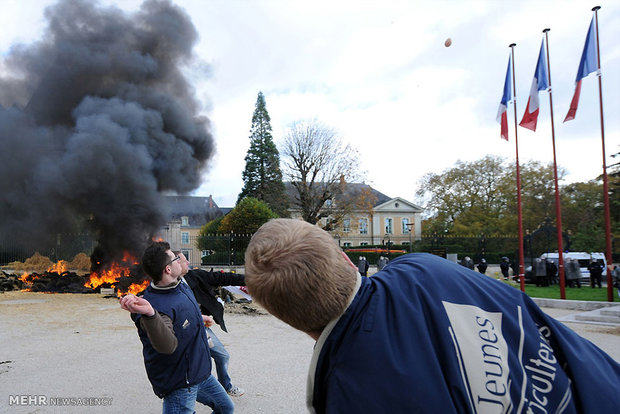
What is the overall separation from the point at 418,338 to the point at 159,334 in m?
1.84

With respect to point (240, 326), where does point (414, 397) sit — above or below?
above

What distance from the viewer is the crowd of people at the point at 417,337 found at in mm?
983

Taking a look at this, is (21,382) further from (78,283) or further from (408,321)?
(78,283)

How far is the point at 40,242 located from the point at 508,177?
38.3m

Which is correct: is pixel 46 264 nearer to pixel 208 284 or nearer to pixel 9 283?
pixel 9 283

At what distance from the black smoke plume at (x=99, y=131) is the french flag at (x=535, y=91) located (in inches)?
591

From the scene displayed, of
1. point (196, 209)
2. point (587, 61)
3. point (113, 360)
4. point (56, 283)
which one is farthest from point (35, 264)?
point (196, 209)

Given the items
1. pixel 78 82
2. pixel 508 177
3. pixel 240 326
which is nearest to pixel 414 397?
pixel 240 326

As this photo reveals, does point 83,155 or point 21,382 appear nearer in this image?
point 21,382

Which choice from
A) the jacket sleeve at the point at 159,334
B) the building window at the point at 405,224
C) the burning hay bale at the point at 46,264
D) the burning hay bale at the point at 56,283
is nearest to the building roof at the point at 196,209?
the building window at the point at 405,224

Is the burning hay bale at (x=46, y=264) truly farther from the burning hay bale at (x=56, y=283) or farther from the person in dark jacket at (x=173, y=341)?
the person in dark jacket at (x=173, y=341)

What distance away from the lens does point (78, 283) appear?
16.7m

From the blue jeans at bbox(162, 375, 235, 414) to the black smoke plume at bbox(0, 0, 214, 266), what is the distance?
1574 centimetres

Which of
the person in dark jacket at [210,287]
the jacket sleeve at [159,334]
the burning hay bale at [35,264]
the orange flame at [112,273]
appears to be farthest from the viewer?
the burning hay bale at [35,264]
